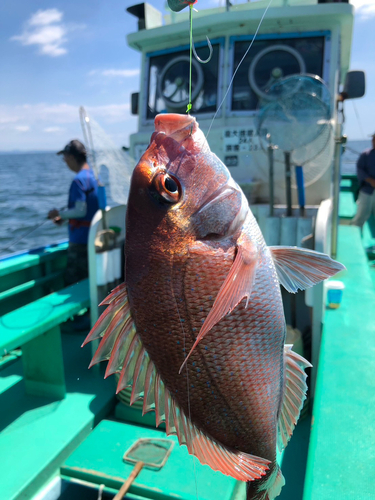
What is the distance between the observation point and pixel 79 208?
4223 mm

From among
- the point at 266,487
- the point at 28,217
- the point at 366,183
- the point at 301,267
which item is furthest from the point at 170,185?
the point at 28,217

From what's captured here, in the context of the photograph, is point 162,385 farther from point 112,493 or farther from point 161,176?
point 112,493

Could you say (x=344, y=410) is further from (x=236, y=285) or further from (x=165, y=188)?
(x=165, y=188)

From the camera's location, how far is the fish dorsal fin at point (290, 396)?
4.24ft

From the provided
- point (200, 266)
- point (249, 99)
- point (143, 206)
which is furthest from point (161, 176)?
point (249, 99)

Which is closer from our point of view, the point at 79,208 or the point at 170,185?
the point at 170,185

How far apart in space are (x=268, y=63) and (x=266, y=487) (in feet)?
13.4

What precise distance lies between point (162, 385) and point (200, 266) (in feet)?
1.21

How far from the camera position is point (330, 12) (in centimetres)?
391

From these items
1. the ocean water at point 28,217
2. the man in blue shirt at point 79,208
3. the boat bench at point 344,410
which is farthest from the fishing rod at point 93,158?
the ocean water at point 28,217

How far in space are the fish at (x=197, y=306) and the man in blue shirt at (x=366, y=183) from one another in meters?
6.72

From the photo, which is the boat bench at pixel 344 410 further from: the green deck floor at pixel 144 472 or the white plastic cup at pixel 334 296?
the green deck floor at pixel 144 472

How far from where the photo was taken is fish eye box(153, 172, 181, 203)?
1.07 metres

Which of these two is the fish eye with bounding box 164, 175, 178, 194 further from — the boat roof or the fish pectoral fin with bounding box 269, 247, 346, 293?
the boat roof
